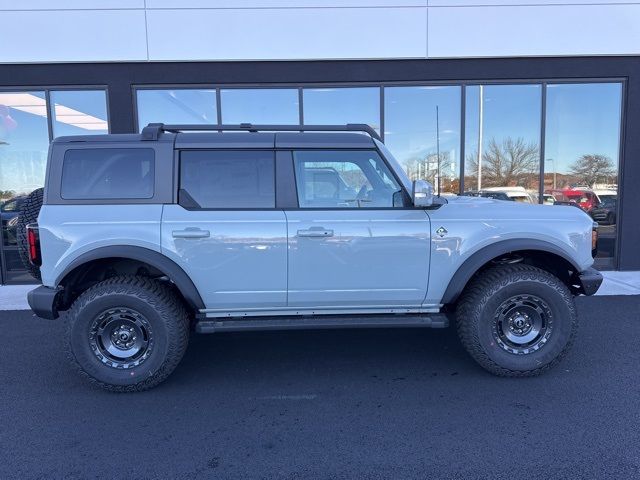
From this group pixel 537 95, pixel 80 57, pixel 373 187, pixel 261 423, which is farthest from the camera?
pixel 537 95

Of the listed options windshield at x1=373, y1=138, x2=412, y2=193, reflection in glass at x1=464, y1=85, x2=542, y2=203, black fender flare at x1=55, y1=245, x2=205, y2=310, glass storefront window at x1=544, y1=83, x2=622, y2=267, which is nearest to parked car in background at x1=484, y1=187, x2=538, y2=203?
reflection in glass at x1=464, y1=85, x2=542, y2=203

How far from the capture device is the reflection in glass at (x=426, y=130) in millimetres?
7344

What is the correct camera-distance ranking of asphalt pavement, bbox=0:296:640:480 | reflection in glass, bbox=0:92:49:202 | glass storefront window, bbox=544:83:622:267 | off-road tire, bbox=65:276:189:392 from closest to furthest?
asphalt pavement, bbox=0:296:640:480
off-road tire, bbox=65:276:189:392
reflection in glass, bbox=0:92:49:202
glass storefront window, bbox=544:83:622:267

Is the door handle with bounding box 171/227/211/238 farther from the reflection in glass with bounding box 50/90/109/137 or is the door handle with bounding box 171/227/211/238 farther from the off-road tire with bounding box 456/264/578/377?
the reflection in glass with bounding box 50/90/109/137

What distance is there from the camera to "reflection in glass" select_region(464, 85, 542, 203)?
7.37 metres

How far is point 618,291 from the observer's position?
6039mm

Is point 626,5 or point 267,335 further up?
point 626,5

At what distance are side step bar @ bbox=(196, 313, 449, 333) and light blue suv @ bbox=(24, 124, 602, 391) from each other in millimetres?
13

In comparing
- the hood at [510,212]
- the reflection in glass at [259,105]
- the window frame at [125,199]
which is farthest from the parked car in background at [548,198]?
the window frame at [125,199]

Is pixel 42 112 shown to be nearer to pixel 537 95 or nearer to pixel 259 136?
pixel 259 136

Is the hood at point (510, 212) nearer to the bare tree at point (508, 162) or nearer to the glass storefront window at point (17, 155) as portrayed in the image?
the bare tree at point (508, 162)

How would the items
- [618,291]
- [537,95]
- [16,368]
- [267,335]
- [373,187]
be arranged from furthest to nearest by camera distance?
[537,95] < [618,291] < [267,335] < [16,368] < [373,187]

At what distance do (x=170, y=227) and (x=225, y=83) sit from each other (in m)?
4.63

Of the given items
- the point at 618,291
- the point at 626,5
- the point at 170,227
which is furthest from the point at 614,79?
the point at 170,227
